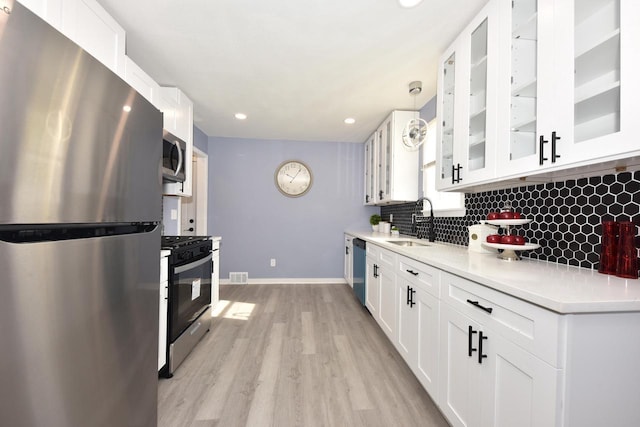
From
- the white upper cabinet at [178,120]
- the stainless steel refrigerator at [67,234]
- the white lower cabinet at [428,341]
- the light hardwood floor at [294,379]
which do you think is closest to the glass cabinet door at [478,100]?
the white lower cabinet at [428,341]

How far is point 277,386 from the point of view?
6.01 feet

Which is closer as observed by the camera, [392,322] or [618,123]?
[618,123]

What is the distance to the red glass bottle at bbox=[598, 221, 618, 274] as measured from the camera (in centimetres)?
114

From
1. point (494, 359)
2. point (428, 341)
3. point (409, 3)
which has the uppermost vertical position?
point (409, 3)

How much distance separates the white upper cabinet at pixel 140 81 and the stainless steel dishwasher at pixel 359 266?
2549mm

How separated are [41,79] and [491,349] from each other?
5.29 feet

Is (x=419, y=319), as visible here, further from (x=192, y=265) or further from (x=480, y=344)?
(x=192, y=265)

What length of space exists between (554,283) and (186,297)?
228 cm

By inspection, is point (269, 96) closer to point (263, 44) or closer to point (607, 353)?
point (263, 44)

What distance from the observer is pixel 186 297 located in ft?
7.05

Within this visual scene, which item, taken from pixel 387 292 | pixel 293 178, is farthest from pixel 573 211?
pixel 293 178

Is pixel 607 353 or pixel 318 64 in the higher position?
pixel 318 64

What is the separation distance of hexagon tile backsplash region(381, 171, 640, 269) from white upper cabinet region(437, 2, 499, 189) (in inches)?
13.4

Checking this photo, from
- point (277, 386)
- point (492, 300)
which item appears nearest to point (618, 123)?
point (492, 300)
